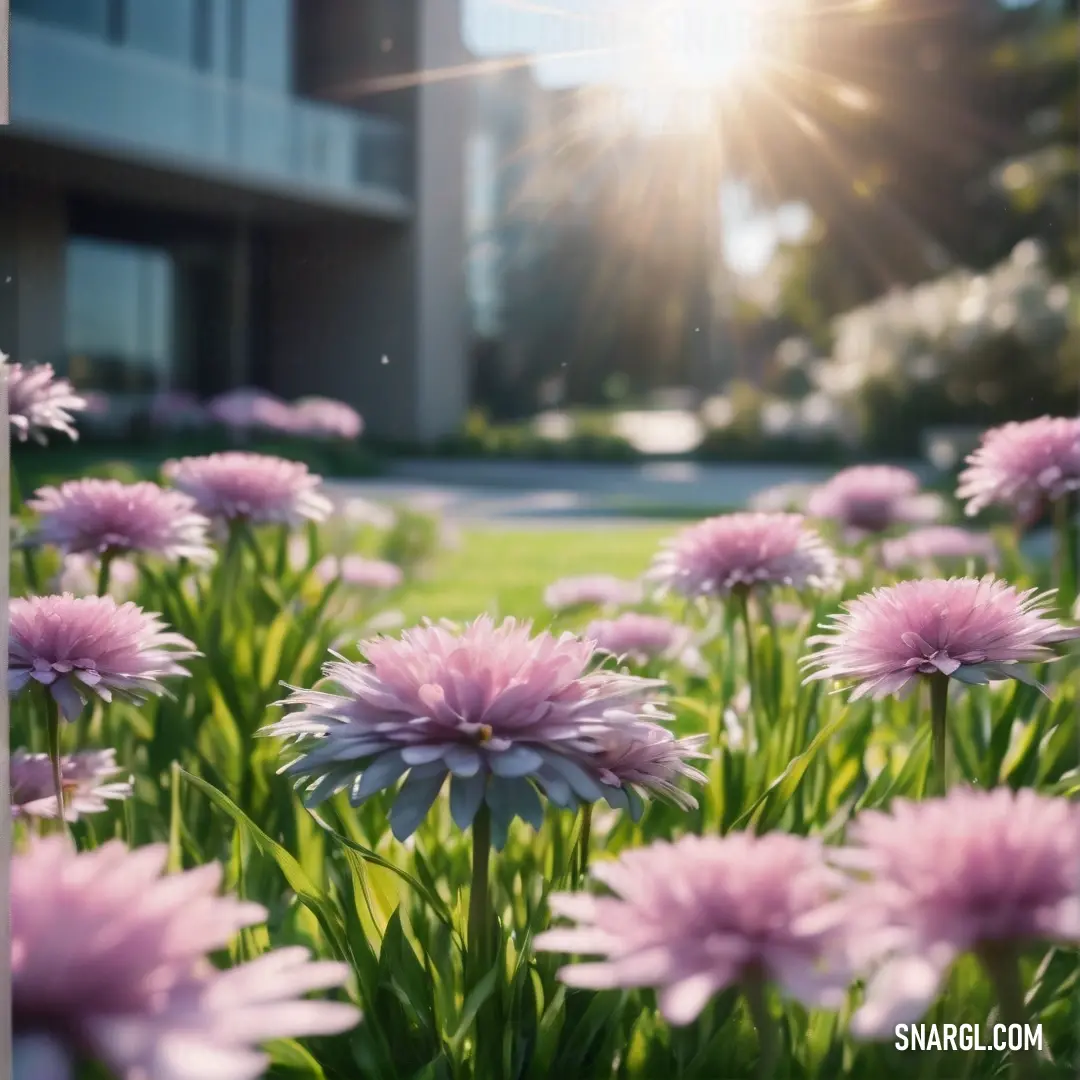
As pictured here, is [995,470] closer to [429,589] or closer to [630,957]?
[630,957]

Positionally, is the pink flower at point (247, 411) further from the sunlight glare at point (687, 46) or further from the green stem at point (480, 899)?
the green stem at point (480, 899)

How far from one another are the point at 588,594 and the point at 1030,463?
400mm

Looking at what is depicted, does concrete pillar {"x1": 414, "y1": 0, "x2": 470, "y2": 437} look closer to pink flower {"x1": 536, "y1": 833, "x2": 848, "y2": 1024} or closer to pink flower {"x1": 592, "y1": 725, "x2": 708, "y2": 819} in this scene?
pink flower {"x1": 592, "y1": 725, "x2": 708, "y2": 819}

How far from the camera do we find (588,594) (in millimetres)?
1064

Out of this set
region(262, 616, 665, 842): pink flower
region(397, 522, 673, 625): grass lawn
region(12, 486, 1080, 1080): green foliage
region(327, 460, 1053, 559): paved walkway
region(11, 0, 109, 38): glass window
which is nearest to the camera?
region(262, 616, 665, 842): pink flower

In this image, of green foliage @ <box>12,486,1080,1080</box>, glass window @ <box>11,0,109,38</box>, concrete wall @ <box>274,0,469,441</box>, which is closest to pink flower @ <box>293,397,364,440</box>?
concrete wall @ <box>274,0,469,441</box>

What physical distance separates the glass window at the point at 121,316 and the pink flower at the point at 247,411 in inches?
7.9

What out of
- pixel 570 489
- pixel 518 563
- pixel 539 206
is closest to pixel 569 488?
pixel 570 489

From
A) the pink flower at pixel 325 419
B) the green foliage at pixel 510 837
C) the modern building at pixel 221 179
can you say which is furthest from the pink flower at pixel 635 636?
the modern building at pixel 221 179

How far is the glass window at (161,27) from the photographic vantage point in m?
1.76

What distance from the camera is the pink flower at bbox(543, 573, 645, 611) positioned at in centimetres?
106

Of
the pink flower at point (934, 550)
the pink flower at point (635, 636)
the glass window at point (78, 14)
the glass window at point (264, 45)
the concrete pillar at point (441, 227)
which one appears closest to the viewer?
the pink flower at point (635, 636)

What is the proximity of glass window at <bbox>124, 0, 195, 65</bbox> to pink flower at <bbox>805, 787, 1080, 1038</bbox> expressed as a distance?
1736mm

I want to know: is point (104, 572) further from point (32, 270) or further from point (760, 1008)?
point (32, 270)
